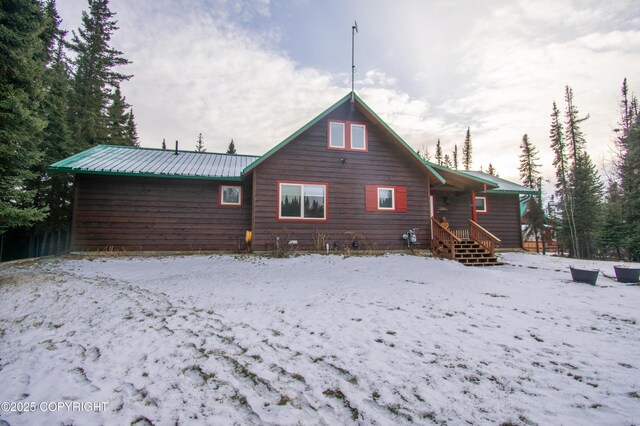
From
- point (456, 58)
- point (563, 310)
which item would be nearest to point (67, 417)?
point (563, 310)

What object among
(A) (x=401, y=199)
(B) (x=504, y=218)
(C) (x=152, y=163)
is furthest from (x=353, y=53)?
(B) (x=504, y=218)

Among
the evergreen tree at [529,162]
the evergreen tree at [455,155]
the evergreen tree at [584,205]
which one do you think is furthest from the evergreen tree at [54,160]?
the evergreen tree at [455,155]

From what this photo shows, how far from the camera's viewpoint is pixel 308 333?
11.5 ft

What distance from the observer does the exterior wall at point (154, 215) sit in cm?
1098

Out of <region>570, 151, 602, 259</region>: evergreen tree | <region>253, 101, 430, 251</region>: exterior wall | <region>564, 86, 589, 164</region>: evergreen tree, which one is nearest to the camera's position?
<region>253, 101, 430, 251</region>: exterior wall

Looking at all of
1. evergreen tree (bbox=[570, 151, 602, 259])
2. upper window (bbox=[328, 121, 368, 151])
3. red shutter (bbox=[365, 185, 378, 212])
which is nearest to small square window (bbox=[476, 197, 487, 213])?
red shutter (bbox=[365, 185, 378, 212])

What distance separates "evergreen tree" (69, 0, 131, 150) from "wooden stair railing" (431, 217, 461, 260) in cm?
2207

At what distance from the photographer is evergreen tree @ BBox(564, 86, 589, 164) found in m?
27.8

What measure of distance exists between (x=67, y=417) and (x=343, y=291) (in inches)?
174

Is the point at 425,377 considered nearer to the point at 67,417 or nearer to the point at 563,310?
the point at 67,417

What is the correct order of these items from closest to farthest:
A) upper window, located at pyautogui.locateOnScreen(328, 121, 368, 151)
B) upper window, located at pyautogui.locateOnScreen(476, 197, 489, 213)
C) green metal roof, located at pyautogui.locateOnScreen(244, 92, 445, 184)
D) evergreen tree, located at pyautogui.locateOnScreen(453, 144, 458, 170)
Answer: green metal roof, located at pyautogui.locateOnScreen(244, 92, 445, 184), upper window, located at pyautogui.locateOnScreen(328, 121, 368, 151), upper window, located at pyautogui.locateOnScreen(476, 197, 489, 213), evergreen tree, located at pyautogui.locateOnScreen(453, 144, 458, 170)

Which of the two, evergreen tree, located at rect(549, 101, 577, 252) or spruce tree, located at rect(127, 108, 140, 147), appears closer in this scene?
spruce tree, located at rect(127, 108, 140, 147)

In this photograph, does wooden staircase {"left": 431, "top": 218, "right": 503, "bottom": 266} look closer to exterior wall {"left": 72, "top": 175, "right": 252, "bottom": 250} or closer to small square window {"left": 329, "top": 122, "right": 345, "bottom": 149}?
small square window {"left": 329, "top": 122, "right": 345, "bottom": 149}

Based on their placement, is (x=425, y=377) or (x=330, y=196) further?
(x=330, y=196)
